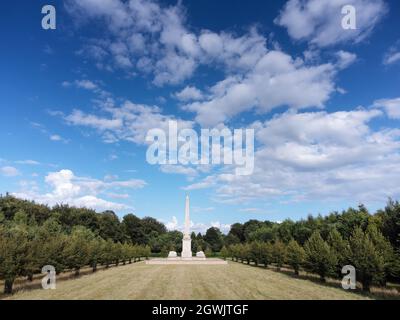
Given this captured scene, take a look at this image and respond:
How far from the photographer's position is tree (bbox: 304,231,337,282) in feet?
111

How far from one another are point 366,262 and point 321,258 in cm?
780

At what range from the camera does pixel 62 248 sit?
1503 inches

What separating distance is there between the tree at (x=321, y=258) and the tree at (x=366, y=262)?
4687 millimetres

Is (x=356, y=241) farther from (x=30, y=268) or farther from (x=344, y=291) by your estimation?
(x=30, y=268)

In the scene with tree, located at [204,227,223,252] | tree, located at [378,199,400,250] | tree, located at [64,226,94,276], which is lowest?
tree, located at [204,227,223,252]

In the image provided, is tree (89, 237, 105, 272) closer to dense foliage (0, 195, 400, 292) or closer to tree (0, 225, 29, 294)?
dense foliage (0, 195, 400, 292)

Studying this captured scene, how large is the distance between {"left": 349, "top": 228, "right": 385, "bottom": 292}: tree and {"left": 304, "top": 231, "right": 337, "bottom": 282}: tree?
469 centimetres

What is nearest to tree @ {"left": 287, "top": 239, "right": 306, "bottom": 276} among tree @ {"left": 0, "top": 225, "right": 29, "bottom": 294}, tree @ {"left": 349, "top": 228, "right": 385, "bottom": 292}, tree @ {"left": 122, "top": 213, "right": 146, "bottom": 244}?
tree @ {"left": 349, "top": 228, "right": 385, "bottom": 292}

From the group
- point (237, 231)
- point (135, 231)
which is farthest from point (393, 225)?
point (237, 231)

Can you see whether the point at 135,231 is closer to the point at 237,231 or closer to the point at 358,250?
the point at 237,231

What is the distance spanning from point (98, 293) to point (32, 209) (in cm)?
5896

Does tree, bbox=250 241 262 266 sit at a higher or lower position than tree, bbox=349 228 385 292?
lower
